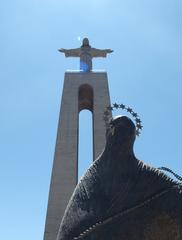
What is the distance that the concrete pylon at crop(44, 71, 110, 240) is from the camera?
14031 millimetres

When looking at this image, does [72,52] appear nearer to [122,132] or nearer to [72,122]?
[72,122]

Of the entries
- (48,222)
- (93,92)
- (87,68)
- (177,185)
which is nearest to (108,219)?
(177,185)

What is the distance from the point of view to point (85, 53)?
59.2 feet

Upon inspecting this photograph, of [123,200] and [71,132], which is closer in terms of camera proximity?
[123,200]

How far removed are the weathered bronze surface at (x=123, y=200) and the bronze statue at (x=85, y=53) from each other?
50.5 feet

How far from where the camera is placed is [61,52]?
17969mm

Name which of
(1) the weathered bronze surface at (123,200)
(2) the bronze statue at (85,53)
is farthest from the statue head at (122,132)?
(2) the bronze statue at (85,53)

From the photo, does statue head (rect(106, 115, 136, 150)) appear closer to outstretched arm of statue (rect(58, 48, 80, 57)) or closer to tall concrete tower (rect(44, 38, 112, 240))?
tall concrete tower (rect(44, 38, 112, 240))

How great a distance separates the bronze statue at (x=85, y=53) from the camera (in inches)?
710

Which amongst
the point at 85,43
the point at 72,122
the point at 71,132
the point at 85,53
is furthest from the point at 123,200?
the point at 85,43

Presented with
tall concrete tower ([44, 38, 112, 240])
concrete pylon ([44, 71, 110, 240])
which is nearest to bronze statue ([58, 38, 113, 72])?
tall concrete tower ([44, 38, 112, 240])

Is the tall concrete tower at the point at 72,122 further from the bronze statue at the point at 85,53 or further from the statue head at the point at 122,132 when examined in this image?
the statue head at the point at 122,132

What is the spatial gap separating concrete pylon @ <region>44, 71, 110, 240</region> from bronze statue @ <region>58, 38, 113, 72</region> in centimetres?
42

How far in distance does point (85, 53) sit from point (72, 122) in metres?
3.26
